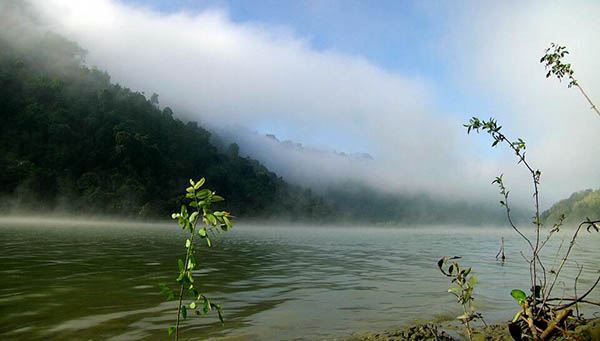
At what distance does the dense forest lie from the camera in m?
96.5

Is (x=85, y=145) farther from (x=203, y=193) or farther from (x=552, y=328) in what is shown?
(x=552, y=328)

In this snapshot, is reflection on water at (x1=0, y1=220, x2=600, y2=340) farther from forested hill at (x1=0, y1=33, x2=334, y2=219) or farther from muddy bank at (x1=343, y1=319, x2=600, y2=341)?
forested hill at (x1=0, y1=33, x2=334, y2=219)

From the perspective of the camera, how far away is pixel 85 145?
107562 mm

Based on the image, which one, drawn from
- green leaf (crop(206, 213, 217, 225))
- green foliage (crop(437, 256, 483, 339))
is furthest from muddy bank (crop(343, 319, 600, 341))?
green leaf (crop(206, 213, 217, 225))

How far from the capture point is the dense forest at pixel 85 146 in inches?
3799

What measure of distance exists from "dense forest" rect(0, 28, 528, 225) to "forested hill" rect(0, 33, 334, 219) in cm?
25

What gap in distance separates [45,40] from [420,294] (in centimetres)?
15933

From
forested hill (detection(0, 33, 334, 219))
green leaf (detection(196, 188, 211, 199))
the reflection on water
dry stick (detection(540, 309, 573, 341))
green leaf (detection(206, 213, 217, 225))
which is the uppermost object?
forested hill (detection(0, 33, 334, 219))

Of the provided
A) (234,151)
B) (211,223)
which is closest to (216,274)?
(211,223)

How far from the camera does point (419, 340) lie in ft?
20.5

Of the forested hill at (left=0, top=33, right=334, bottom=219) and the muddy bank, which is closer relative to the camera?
the muddy bank

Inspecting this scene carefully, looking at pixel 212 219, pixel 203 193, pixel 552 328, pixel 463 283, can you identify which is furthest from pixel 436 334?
pixel 203 193

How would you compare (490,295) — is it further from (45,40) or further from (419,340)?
(45,40)

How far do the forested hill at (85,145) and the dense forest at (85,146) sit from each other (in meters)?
0.25
